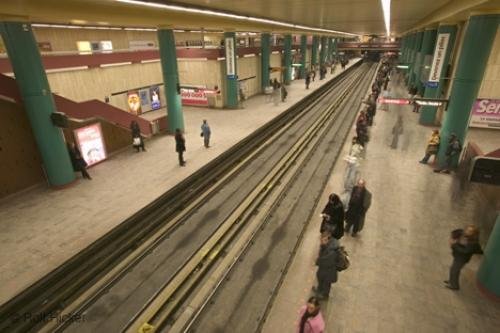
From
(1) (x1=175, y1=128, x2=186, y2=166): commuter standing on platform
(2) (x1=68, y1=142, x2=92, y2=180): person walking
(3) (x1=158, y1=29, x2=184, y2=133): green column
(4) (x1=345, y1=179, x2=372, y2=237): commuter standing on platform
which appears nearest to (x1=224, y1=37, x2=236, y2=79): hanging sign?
(3) (x1=158, y1=29, x2=184, y2=133): green column

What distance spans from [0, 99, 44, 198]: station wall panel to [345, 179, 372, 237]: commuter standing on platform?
1027 centimetres

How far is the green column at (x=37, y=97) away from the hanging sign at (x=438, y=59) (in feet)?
52.3

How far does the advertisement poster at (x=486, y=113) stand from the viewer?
14.4 m

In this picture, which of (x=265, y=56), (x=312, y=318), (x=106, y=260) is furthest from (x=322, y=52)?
(x=312, y=318)

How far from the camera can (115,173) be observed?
36.8 feet

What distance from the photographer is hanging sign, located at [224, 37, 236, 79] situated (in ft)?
64.3

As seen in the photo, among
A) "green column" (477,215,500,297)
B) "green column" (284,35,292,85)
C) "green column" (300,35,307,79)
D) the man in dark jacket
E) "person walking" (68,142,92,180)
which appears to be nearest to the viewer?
the man in dark jacket

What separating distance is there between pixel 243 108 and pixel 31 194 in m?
14.9

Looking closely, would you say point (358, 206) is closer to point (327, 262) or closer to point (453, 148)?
point (327, 262)

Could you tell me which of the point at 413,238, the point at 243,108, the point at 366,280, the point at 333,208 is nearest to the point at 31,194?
the point at 333,208

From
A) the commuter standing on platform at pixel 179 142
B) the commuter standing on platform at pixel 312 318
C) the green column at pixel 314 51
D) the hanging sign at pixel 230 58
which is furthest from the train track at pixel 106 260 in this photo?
the green column at pixel 314 51

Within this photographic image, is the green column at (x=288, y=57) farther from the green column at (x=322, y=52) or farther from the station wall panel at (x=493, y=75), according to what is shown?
the station wall panel at (x=493, y=75)

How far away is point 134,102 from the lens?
19312 mm

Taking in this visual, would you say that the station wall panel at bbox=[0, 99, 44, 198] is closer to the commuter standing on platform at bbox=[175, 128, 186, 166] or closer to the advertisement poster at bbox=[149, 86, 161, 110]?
the commuter standing on platform at bbox=[175, 128, 186, 166]
